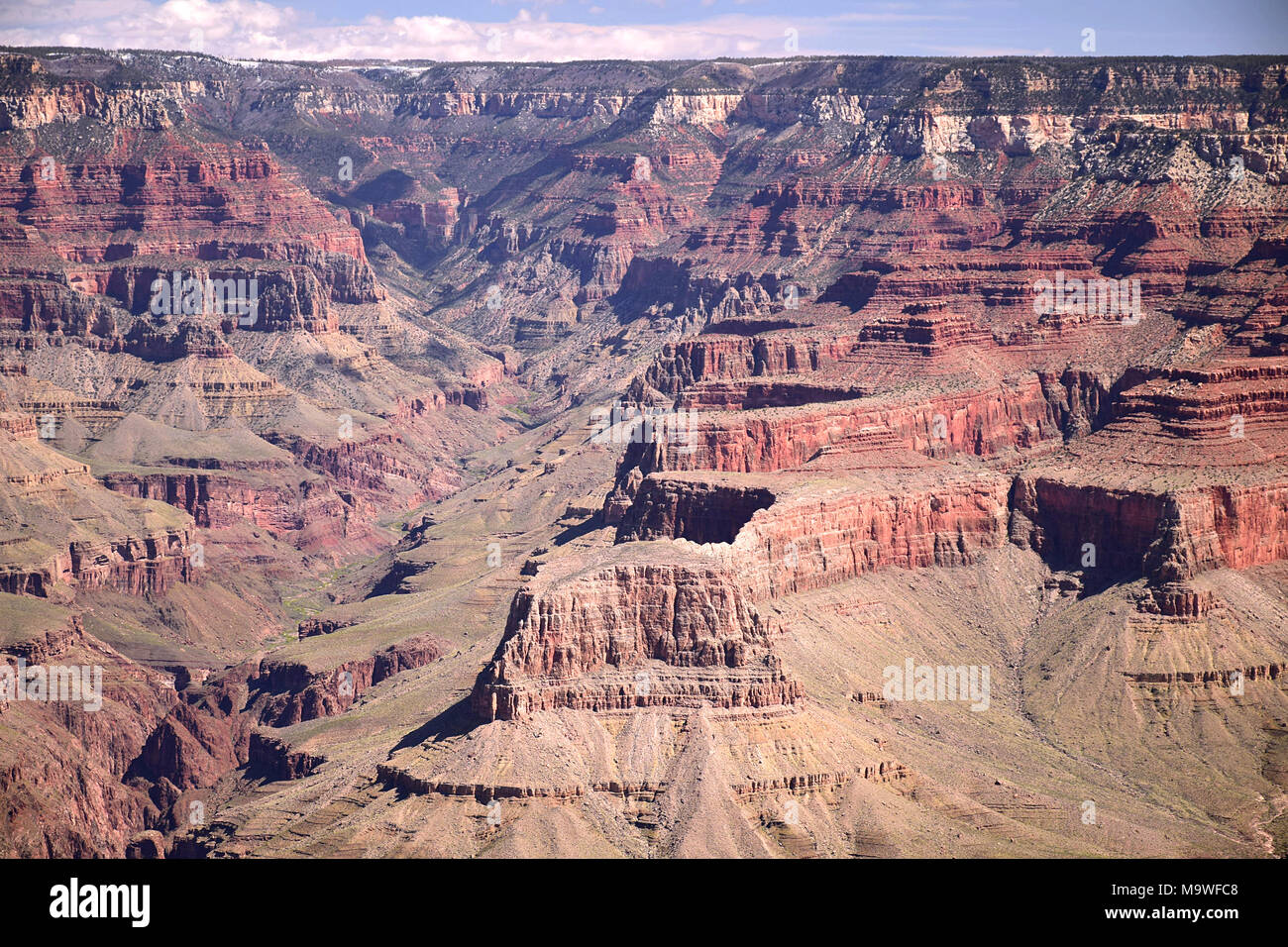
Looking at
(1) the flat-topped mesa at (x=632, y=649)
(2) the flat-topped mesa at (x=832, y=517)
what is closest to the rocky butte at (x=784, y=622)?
(1) the flat-topped mesa at (x=632, y=649)

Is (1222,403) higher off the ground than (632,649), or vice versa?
(1222,403)

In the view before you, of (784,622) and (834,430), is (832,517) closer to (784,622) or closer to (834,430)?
(784,622)

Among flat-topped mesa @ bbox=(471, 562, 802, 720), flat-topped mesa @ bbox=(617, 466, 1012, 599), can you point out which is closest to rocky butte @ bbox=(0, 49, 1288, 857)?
flat-topped mesa @ bbox=(471, 562, 802, 720)

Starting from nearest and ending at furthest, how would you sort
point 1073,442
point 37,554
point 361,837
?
1. point 361,837
2. point 1073,442
3. point 37,554

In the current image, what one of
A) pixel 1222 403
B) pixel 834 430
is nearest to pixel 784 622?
pixel 834 430

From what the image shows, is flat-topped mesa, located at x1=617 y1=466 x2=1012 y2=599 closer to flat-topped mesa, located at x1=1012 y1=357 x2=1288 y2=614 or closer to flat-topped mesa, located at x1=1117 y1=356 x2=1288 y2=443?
flat-topped mesa, located at x1=1012 y1=357 x2=1288 y2=614

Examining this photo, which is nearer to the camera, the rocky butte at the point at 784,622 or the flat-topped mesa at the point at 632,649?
the rocky butte at the point at 784,622

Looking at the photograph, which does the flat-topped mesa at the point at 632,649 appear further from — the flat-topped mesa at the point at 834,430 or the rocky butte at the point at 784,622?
the flat-topped mesa at the point at 834,430
